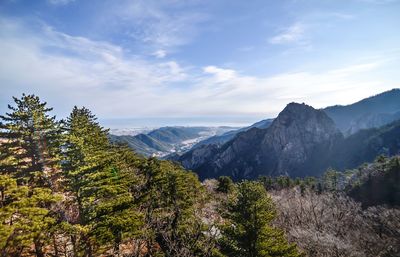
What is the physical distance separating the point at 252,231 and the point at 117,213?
9.04 m

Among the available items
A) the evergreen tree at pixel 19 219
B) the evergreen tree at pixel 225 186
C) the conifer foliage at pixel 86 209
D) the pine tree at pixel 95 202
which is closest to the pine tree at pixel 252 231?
the conifer foliage at pixel 86 209

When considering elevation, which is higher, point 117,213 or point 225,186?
point 117,213

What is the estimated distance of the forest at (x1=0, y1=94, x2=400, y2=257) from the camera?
58.0ft

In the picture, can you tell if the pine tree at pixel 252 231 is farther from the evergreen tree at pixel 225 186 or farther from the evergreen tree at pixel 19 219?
the evergreen tree at pixel 225 186

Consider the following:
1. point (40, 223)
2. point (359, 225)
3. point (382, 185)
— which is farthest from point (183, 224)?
point (382, 185)

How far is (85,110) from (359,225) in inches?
1827

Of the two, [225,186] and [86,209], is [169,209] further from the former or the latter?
[225,186]

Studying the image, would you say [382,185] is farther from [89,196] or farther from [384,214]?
[89,196]

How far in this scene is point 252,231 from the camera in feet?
68.5

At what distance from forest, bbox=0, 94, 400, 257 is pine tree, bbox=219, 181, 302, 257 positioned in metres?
0.07

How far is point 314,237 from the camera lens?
120 feet

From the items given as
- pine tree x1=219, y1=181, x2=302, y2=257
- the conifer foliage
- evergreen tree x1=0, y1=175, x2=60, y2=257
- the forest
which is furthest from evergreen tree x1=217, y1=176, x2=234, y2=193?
evergreen tree x1=0, y1=175, x2=60, y2=257

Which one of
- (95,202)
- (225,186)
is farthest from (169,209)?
(225,186)

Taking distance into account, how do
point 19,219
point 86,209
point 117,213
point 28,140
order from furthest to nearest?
point 28,140
point 117,213
point 86,209
point 19,219
